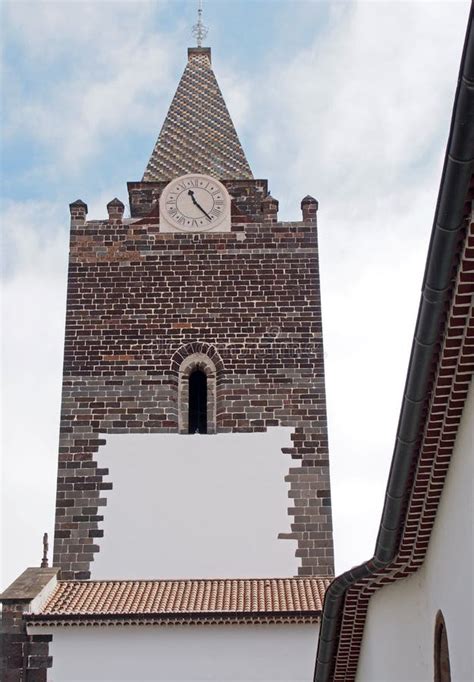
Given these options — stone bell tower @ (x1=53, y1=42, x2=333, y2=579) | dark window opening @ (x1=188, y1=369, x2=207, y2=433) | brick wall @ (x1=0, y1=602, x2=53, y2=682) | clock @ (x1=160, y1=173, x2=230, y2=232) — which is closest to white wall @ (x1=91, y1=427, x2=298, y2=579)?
stone bell tower @ (x1=53, y1=42, x2=333, y2=579)

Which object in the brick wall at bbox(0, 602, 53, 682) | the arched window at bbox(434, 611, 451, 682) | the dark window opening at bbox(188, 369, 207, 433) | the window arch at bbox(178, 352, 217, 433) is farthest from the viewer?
the dark window opening at bbox(188, 369, 207, 433)

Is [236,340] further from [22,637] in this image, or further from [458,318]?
[458,318]

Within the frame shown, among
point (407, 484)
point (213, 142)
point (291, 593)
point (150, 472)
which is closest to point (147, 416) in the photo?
point (150, 472)

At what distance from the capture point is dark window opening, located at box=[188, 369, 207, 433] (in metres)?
18.9

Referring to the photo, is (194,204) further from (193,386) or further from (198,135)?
(193,386)

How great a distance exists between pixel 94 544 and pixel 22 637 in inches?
101

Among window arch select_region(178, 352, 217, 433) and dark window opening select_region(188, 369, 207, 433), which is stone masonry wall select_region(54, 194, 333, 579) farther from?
dark window opening select_region(188, 369, 207, 433)

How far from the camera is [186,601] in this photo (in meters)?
15.9

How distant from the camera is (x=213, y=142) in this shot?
2214cm

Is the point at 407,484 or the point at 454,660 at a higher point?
the point at 407,484

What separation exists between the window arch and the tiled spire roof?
4189 millimetres

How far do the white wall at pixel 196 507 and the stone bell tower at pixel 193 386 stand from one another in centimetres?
2

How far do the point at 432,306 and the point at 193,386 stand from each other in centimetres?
1348

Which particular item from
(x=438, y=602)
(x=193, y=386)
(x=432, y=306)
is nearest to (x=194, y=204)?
(x=193, y=386)
